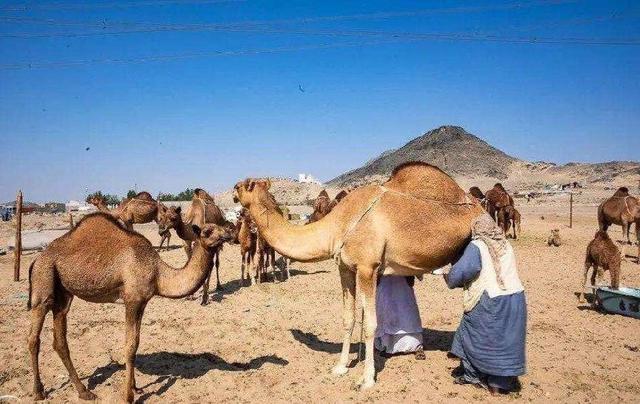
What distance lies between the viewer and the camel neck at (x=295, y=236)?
5941 mm

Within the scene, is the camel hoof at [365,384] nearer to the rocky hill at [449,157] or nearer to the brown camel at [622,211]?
the brown camel at [622,211]

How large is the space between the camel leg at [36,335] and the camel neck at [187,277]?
4.12ft

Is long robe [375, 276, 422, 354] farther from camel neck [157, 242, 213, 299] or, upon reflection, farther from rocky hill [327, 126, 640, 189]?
rocky hill [327, 126, 640, 189]

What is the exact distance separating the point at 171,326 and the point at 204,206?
369 cm

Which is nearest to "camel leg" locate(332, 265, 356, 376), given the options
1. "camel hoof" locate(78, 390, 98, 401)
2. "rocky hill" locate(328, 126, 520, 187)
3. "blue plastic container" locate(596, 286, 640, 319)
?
"camel hoof" locate(78, 390, 98, 401)

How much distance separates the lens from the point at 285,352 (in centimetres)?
704

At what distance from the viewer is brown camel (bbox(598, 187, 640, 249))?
16.9m

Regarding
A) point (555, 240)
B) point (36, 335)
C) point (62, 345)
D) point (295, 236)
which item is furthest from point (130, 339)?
point (555, 240)

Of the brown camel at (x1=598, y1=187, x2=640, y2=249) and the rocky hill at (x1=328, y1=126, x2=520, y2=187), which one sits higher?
the rocky hill at (x1=328, y1=126, x2=520, y2=187)

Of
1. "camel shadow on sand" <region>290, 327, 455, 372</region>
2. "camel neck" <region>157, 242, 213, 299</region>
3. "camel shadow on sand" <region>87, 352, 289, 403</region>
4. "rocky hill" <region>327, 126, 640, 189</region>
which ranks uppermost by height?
"rocky hill" <region>327, 126, 640, 189</region>

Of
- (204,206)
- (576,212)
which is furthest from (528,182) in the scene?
(204,206)

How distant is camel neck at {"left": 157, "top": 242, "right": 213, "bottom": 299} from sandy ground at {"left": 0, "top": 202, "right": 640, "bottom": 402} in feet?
4.49

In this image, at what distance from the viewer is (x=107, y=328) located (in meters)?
7.99

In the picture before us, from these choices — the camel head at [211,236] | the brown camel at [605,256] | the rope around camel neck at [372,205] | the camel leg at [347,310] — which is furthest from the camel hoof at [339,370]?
the brown camel at [605,256]
